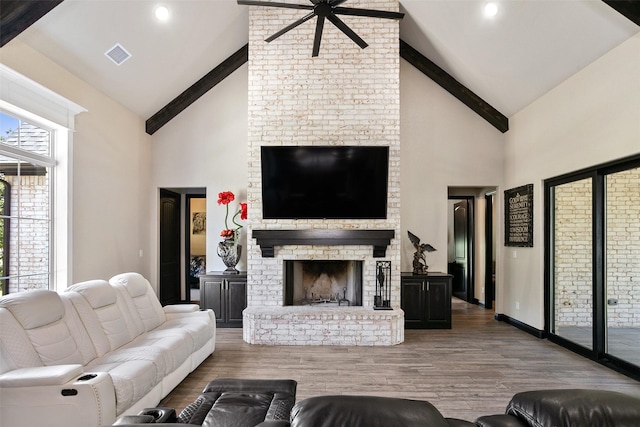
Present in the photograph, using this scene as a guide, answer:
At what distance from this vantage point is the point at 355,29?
4961 millimetres

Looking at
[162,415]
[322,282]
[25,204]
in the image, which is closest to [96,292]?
[25,204]

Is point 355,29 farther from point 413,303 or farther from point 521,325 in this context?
point 521,325

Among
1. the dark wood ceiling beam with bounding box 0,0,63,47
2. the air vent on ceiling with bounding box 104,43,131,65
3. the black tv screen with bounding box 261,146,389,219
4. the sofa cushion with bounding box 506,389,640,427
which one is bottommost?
the sofa cushion with bounding box 506,389,640,427

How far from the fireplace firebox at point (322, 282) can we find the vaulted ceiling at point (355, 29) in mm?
3278

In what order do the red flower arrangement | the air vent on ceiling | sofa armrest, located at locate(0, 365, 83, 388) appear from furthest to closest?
the red flower arrangement
the air vent on ceiling
sofa armrest, located at locate(0, 365, 83, 388)

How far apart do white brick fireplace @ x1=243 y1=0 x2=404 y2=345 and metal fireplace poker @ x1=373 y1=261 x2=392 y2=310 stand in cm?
7

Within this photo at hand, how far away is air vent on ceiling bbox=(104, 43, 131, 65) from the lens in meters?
4.25

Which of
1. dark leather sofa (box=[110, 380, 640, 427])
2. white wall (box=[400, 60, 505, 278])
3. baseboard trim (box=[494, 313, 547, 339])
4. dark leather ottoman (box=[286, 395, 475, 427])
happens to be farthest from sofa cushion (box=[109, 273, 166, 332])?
baseboard trim (box=[494, 313, 547, 339])

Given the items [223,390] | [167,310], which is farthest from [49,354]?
[167,310]

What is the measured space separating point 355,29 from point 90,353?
194 inches

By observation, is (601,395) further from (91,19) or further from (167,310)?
(91,19)

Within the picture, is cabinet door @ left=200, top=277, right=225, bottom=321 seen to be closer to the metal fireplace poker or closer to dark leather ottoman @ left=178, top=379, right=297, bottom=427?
the metal fireplace poker

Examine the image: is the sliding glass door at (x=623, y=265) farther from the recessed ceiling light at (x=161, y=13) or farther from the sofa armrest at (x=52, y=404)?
the recessed ceiling light at (x=161, y=13)

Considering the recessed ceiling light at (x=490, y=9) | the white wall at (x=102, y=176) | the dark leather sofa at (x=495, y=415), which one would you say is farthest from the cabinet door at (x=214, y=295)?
the recessed ceiling light at (x=490, y=9)
